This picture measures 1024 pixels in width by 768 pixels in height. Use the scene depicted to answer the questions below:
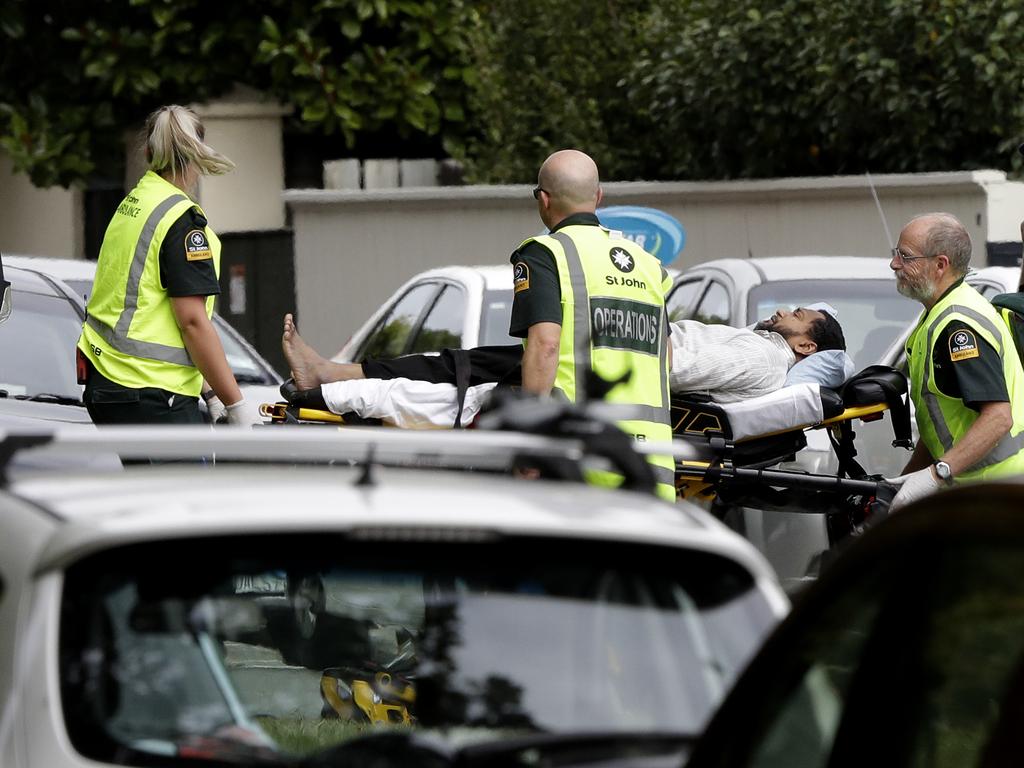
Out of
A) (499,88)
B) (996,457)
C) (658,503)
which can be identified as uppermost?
(499,88)

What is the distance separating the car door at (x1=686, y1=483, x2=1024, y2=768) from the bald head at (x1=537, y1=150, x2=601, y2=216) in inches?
141

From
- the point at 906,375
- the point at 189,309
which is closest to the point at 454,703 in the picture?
the point at 189,309

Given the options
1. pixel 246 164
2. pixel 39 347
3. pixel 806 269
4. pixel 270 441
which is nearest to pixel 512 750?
pixel 270 441

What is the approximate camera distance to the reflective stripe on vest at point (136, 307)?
676cm

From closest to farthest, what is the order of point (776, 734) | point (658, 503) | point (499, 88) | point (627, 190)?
point (776, 734)
point (658, 503)
point (627, 190)
point (499, 88)

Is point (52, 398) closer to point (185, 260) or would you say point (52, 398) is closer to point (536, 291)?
point (185, 260)

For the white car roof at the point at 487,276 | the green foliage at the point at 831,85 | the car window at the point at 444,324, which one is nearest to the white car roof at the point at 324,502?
the car window at the point at 444,324

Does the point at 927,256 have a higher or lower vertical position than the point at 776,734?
higher

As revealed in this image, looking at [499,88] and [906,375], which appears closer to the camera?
[906,375]

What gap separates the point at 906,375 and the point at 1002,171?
858cm

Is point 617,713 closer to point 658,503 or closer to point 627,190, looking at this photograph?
point 658,503

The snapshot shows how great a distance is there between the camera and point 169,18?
797 inches

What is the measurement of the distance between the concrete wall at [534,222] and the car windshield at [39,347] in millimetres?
7895

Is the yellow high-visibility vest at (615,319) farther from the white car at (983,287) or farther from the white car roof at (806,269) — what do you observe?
the white car roof at (806,269)
